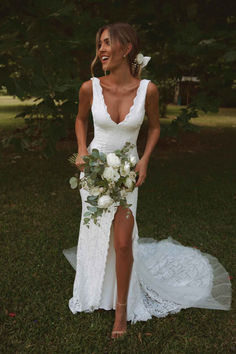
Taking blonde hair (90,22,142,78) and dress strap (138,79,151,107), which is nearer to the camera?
blonde hair (90,22,142,78)

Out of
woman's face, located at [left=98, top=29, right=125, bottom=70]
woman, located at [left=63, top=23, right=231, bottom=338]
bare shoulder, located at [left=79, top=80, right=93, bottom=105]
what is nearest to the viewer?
woman's face, located at [left=98, top=29, right=125, bottom=70]

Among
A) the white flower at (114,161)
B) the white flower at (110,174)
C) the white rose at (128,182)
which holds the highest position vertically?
the white flower at (114,161)

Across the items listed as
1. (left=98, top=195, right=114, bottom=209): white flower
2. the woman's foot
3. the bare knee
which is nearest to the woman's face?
(left=98, top=195, right=114, bottom=209): white flower

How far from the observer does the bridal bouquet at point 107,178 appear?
2479 mm

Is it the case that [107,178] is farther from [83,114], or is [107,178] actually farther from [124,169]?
[83,114]

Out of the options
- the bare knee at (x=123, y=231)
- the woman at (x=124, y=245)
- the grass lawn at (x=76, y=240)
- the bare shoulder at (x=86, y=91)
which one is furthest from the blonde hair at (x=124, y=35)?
the grass lawn at (x=76, y=240)

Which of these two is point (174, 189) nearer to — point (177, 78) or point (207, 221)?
point (207, 221)

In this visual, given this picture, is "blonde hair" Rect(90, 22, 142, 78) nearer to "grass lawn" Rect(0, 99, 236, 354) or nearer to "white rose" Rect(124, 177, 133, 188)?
"white rose" Rect(124, 177, 133, 188)

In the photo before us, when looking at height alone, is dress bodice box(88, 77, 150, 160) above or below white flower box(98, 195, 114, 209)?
above

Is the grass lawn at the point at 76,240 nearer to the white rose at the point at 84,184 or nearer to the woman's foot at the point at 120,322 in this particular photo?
the woman's foot at the point at 120,322

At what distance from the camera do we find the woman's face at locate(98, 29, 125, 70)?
258 cm

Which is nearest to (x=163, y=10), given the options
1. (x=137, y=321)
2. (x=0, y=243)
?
(x=0, y=243)

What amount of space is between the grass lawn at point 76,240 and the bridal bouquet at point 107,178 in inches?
44.1

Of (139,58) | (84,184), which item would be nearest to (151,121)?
(139,58)
